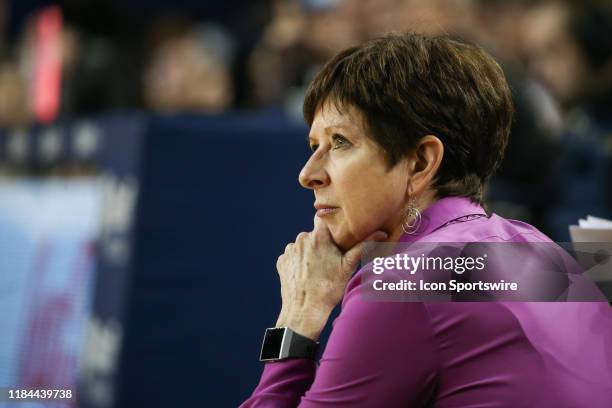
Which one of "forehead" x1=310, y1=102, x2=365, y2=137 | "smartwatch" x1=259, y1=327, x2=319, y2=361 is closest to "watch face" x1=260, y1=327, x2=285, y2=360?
"smartwatch" x1=259, y1=327, x2=319, y2=361

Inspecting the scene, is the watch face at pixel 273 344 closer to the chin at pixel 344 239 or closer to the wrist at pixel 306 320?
the wrist at pixel 306 320

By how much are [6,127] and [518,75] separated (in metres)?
2.55

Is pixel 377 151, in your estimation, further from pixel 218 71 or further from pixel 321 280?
pixel 218 71

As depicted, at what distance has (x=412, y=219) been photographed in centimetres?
200

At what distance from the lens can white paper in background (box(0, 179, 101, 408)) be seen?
4.02m

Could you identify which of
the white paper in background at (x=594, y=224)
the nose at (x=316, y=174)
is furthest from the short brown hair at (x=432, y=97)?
the white paper in background at (x=594, y=224)

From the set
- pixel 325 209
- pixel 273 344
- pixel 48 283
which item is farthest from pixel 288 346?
pixel 48 283

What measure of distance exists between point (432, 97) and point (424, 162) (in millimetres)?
126

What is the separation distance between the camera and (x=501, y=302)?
70.3 inches

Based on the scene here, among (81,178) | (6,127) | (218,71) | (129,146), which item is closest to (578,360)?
(129,146)

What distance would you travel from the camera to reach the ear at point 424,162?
6.41ft

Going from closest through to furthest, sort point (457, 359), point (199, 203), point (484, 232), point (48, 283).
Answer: point (457, 359) → point (484, 232) → point (199, 203) → point (48, 283)

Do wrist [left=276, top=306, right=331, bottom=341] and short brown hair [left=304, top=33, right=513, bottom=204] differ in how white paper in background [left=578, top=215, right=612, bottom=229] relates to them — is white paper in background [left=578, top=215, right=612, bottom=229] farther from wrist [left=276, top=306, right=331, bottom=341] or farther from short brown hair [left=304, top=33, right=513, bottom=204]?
wrist [left=276, top=306, right=331, bottom=341]

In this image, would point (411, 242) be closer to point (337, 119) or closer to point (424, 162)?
point (424, 162)
